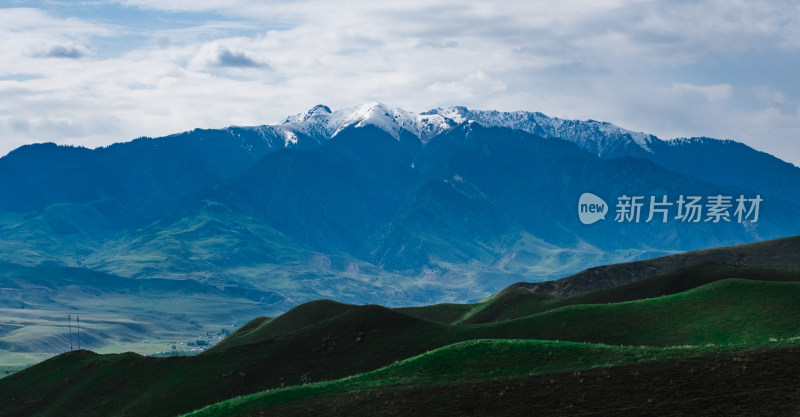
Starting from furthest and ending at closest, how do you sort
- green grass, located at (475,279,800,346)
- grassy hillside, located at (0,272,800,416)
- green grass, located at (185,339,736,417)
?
grassy hillside, located at (0,272,800,416), green grass, located at (475,279,800,346), green grass, located at (185,339,736,417)

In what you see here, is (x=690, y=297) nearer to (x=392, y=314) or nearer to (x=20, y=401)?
(x=392, y=314)

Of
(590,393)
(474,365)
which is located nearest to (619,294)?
(474,365)

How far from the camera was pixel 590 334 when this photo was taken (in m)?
114

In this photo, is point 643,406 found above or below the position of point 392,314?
below

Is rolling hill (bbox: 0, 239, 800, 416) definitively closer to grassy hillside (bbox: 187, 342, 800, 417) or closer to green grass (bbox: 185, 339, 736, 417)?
green grass (bbox: 185, 339, 736, 417)

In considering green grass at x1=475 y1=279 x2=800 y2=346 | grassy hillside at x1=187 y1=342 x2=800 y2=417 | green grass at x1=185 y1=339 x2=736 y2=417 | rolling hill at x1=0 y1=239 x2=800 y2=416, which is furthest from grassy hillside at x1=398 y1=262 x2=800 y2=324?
grassy hillside at x1=187 y1=342 x2=800 y2=417

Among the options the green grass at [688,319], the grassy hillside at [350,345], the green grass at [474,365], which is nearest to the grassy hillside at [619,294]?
the green grass at [688,319]

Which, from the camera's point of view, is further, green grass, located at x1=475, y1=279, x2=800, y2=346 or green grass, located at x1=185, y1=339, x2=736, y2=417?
green grass, located at x1=475, y1=279, x2=800, y2=346

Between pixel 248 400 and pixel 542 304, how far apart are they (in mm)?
97127

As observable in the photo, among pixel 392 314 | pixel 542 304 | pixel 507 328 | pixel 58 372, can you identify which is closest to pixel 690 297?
pixel 507 328

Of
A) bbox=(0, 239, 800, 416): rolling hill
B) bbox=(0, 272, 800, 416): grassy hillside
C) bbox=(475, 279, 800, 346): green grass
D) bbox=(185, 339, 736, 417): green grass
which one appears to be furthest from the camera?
bbox=(0, 272, 800, 416): grassy hillside

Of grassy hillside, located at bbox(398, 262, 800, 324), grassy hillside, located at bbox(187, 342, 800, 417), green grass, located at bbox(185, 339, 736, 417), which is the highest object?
grassy hillside, located at bbox(398, 262, 800, 324)

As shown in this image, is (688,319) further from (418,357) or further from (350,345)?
(350,345)

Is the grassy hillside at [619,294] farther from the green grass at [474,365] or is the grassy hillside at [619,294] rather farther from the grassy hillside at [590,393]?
the grassy hillside at [590,393]
